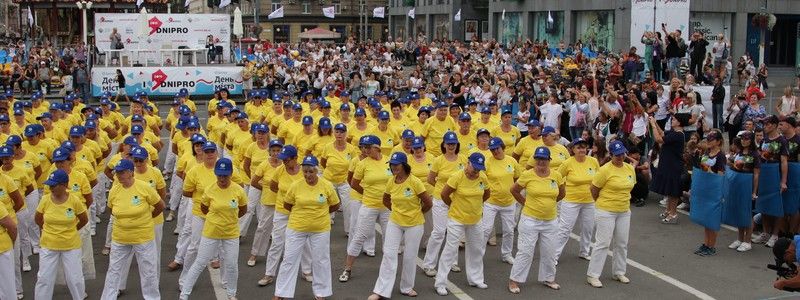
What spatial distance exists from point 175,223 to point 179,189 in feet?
1.81

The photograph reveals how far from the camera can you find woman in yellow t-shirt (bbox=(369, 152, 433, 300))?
34.7ft

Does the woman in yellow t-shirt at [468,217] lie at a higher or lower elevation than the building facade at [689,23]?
lower

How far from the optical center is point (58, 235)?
9664mm

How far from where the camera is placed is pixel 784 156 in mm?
12875

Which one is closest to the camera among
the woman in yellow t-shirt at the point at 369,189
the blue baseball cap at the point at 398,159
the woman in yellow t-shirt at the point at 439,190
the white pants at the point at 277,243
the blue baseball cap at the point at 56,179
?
the blue baseball cap at the point at 56,179

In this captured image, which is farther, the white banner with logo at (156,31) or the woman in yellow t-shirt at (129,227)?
the white banner with logo at (156,31)

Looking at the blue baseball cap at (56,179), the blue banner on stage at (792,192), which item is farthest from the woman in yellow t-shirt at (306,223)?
the blue banner on stage at (792,192)

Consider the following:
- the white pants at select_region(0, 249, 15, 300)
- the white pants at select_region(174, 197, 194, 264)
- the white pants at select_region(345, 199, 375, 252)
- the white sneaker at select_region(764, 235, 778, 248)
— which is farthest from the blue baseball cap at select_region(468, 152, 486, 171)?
the white sneaker at select_region(764, 235, 778, 248)

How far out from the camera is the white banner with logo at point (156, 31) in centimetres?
3591

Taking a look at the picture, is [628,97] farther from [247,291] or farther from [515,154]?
[247,291]

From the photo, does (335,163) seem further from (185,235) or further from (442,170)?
(185,235)

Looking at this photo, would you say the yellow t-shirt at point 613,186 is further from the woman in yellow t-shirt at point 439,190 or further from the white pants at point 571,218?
the woman in yellow t-shirt at point 439,190

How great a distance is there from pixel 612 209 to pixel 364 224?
120 inches

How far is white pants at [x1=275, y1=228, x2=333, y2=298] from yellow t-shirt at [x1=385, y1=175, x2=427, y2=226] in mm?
843
